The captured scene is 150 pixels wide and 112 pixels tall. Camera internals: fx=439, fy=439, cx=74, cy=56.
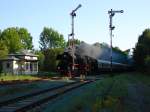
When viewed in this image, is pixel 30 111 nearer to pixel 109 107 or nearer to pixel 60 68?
pixel 109 107

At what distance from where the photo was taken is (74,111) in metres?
16.2

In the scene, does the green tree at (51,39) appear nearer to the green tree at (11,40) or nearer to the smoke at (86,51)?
the green tree at (11,40)

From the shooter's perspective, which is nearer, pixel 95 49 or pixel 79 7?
pixel 95 49

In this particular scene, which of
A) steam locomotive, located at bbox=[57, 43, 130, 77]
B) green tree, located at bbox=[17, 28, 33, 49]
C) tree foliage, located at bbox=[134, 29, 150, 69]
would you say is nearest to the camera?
steam locomotive, located at bbox=[57, 43, 130, 77]

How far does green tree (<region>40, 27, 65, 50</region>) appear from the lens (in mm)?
181750

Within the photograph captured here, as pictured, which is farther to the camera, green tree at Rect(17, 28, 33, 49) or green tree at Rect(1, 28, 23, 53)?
green tree at Rect(17, 28, 33, 49)

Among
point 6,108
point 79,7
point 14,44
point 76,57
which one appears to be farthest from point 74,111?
point 14,44

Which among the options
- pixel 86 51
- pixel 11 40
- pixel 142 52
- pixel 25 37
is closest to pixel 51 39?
pixel 25 37

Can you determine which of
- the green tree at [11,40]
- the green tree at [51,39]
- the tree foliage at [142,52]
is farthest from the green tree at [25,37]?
the tree foliage at [142,52]

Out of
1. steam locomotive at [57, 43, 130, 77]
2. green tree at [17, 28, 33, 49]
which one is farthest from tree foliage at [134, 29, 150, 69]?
green tree at [17, 28, 33, 49]

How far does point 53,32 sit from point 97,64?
131267 mm

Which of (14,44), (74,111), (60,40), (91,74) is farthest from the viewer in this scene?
(60,40)

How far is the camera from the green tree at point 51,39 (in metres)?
182

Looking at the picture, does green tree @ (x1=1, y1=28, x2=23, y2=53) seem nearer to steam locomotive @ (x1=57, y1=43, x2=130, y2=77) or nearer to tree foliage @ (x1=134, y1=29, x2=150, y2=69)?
tree foliage @ (x1=134, y1=29, x2=150, y2=69)
